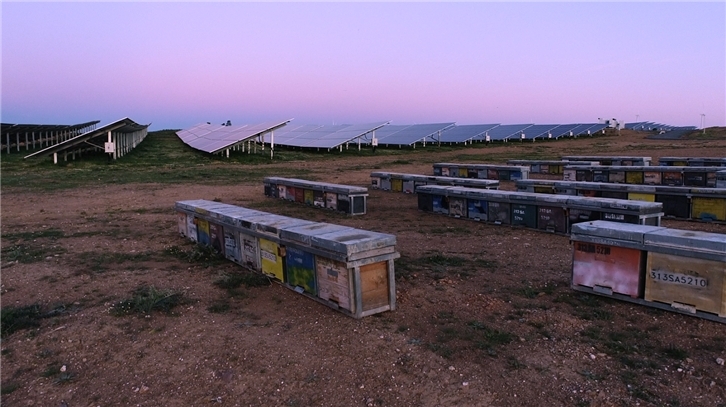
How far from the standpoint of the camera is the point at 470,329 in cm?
719

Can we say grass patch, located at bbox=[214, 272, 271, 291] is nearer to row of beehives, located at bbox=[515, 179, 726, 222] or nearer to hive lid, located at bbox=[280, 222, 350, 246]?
hive lid, located at bbox=[280, 222, 350, 246]

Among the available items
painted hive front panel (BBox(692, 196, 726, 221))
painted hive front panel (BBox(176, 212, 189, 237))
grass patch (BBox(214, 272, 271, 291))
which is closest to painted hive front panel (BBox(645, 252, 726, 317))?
grass patch (BBox(214, 272, 271, 291))

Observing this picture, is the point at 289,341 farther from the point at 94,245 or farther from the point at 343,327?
the point at 94,245

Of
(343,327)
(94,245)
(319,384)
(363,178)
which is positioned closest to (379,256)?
(343,327)

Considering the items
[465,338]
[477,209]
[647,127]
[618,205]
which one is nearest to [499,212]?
[477,209]

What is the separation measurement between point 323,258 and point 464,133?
56487mm

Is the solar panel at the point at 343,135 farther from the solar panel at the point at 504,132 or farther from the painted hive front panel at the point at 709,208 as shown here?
the painted hive front panel at the point at 709,208

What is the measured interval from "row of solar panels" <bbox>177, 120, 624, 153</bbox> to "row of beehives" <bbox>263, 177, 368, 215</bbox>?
18.3 metres

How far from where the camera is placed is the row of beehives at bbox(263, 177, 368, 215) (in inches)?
682

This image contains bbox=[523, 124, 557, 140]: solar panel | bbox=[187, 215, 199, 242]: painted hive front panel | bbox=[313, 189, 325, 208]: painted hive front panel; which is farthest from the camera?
bbox=[523, 124, 557, 140]: solar panel

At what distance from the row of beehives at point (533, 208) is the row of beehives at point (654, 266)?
4.46 metres

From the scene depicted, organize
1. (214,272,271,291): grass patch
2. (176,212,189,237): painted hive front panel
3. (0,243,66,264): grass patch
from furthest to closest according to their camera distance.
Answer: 1. (176,212,189,237): painted hive front panel
2. (0,243,66,264): grass patch
3. (214,272,271,291): grass patch

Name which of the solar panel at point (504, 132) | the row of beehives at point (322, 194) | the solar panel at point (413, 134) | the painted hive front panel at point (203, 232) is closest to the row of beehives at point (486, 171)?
the row of beehives at point (322, 194)

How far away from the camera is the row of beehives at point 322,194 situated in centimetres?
1733
